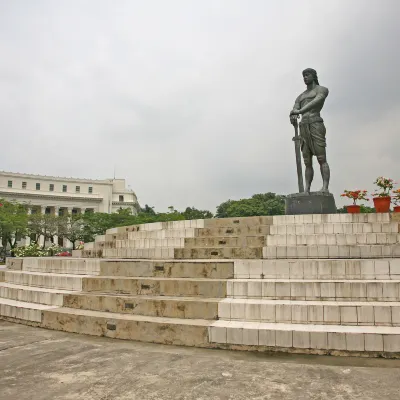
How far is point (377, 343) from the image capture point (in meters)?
4.85

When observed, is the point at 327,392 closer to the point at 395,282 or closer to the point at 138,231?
the point at 395,282

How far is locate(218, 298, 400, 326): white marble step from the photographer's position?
17.5 ft

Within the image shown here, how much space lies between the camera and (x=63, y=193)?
7194 cm

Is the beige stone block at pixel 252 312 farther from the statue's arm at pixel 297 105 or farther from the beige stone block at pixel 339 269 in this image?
the statue's arm at pixel 297 105

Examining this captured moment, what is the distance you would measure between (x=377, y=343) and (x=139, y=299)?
389 cm

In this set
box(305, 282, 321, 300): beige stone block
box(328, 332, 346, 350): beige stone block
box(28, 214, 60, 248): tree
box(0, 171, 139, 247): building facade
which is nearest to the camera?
box(328, 332, 346, 350): beige stone block

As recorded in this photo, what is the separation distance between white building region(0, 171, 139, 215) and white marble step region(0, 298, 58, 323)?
63522mm

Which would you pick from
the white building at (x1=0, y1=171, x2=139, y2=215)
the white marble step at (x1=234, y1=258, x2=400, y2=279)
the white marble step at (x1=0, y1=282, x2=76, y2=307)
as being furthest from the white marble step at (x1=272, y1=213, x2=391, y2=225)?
the white building at (x1=0, y1=171, x2=139, y2=215)

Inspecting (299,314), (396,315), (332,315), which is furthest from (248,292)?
(396,315)

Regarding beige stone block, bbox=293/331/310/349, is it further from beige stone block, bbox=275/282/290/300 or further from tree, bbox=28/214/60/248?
tree, bbox=28/214/60/248

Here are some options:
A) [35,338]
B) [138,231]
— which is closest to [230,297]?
[35,338]

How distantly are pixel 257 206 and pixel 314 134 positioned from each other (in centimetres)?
4601

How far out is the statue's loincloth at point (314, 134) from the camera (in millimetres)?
11438

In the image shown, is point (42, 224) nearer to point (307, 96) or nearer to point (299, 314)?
point (307, 96)
